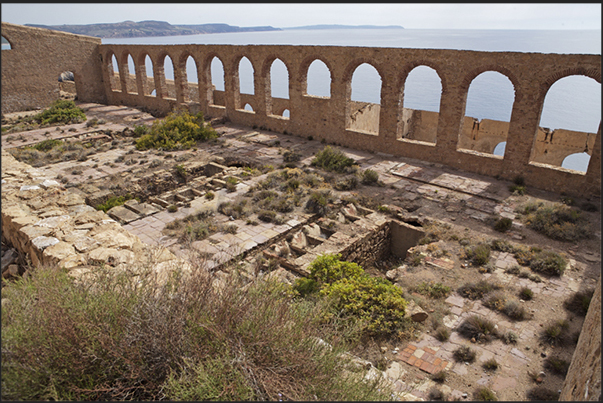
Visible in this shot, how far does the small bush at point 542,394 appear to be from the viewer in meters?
5.03

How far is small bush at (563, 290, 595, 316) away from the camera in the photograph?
6602mm

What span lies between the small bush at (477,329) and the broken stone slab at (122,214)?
7.75 meters

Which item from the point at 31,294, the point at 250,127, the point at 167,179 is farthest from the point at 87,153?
the point at 31,294

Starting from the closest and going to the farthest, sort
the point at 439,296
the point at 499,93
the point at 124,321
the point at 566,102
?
1. the point at 124,321
2. the point at 439,296
3. the point at 566,102
4. the point at 499,93

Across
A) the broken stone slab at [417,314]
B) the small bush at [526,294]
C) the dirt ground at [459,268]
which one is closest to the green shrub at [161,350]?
the dirt ground at [459,268]

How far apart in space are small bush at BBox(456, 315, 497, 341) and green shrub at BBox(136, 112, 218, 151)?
40.3 ft

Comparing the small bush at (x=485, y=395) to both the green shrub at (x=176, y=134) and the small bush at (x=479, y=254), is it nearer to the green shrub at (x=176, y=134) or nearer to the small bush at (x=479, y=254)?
the small bush at (x=479, y=254)

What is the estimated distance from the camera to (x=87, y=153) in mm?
14711

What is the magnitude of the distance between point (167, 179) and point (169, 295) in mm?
9562

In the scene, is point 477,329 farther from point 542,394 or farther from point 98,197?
point 98,197

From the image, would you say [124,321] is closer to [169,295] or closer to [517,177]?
[169,295]

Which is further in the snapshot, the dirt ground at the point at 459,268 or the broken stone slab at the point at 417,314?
the broken stone slab at the point at 417,314

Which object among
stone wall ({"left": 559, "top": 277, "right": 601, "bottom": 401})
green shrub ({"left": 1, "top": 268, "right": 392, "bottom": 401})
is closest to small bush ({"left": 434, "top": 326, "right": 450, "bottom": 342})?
stone wall ({"left": 559, "top": 277, "right": 601, "bottom": 401})

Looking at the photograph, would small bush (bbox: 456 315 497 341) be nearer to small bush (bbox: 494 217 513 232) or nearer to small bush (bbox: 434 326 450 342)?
small bush (bbox: 434 326 450 342)
